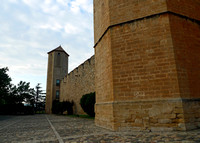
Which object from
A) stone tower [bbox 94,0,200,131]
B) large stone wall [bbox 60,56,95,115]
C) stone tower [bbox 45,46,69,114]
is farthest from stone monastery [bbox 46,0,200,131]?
stone tower [bbox 45,46,69,114]

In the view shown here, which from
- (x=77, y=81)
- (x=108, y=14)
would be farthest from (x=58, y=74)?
(x=108, y=14)

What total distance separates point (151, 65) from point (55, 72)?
26.6 metres

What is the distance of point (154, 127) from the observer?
198 inches

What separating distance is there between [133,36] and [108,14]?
1.63 metres

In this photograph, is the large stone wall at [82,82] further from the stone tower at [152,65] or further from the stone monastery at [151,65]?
the stone tower at [152,65]

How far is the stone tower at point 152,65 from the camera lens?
5.11 meters

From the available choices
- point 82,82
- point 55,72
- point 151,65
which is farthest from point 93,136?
point 55,72

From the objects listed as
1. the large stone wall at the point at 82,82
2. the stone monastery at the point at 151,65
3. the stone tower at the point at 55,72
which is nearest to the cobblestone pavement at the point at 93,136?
the stone monastery at the point at 151,65

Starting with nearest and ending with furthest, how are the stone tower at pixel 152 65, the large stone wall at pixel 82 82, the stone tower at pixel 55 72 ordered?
the stone tower at pixel 152 65 < the large stone wall at pixel 82 82 < the stone tower at pixel 55 72

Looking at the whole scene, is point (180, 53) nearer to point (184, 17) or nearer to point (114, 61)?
point (184, 17)

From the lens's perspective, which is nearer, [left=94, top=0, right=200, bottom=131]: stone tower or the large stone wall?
[left=94, top=0, right=200, bottom=131]: stone tower

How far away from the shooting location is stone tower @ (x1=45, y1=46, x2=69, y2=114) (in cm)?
2917

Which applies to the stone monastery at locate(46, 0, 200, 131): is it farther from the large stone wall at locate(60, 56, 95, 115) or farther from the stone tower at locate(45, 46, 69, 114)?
the stone tower at locate(45, 46, 69, 114)

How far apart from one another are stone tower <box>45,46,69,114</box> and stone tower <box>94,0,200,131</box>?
2427cm
